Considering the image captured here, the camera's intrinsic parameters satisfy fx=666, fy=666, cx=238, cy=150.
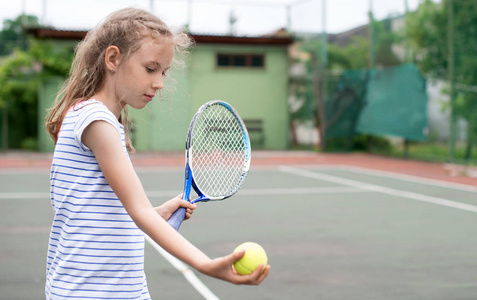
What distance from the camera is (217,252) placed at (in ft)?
18.5

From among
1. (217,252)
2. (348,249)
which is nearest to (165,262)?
(217,252)

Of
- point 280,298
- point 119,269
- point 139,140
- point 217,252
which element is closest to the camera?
point 119,269

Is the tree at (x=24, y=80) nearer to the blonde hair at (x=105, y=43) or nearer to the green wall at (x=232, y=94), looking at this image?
the green wall at (x=232, y=94)

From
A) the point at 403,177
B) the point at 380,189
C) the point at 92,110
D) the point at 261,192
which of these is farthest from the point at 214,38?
the point at 92,110

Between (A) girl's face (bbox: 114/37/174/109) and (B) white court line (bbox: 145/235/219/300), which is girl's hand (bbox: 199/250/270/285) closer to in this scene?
(A) girl's face (bbox: 114/37/174/109)

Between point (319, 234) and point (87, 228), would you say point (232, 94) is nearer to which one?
point (319, 234)

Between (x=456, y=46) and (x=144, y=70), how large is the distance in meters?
12.7

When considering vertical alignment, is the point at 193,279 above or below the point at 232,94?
below

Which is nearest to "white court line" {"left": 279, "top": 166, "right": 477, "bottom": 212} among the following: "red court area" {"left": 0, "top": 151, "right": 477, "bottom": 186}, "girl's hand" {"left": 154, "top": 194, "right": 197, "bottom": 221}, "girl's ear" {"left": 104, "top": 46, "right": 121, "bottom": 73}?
"red court area" {"left": 0, "top": 151, "right": 477, "bottom": 186}

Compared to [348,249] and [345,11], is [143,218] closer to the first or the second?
[348,249]

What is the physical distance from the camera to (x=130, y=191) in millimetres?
1581

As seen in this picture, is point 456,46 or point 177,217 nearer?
point 177,217

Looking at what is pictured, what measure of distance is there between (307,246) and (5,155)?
41.1ft

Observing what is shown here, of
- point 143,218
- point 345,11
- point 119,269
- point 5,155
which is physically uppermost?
point 345,11
